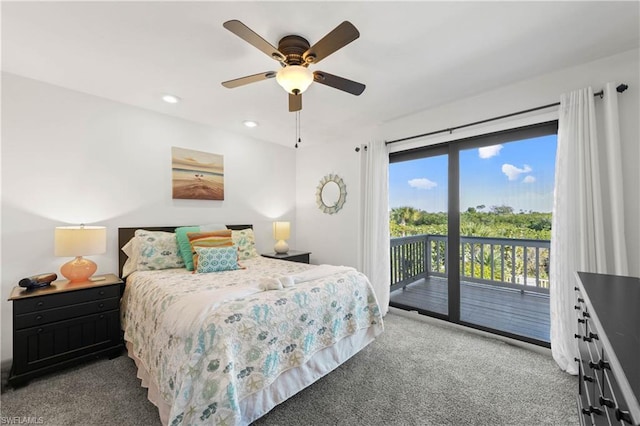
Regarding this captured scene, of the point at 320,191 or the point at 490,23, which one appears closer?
the point at 490,23

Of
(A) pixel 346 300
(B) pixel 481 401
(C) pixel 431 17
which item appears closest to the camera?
(C) pixel 431 17

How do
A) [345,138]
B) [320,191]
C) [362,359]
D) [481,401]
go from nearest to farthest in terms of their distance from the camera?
[481,401] → [362,359] → [345,138] → [320,191]

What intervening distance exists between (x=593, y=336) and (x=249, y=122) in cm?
357

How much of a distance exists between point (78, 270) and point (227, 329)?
73.9 inches

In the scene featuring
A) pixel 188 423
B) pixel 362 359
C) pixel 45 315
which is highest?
pixel 45 315

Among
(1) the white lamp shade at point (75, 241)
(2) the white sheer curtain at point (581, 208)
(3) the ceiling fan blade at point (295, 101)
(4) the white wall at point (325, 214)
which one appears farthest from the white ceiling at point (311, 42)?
(1) the white lamp shade at point (75, 241)

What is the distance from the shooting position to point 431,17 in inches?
65.6

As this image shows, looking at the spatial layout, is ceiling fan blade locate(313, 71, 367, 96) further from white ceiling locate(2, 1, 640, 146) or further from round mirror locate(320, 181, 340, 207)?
round mirror locate(320, 181, 340, 207)

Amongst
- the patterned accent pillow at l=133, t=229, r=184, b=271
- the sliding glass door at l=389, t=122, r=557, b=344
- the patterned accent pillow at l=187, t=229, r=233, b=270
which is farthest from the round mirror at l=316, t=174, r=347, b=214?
the patterned accent pillow at l=133, t=229, r=184, b=271

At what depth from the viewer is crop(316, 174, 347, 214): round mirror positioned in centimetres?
402

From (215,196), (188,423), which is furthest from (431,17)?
Answer: (215,196)

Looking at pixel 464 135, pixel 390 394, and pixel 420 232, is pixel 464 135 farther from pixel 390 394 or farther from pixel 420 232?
pixel 390 394

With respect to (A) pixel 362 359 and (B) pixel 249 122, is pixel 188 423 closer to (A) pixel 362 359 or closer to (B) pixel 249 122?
(A) pixel 362 359

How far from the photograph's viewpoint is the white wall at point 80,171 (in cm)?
230
